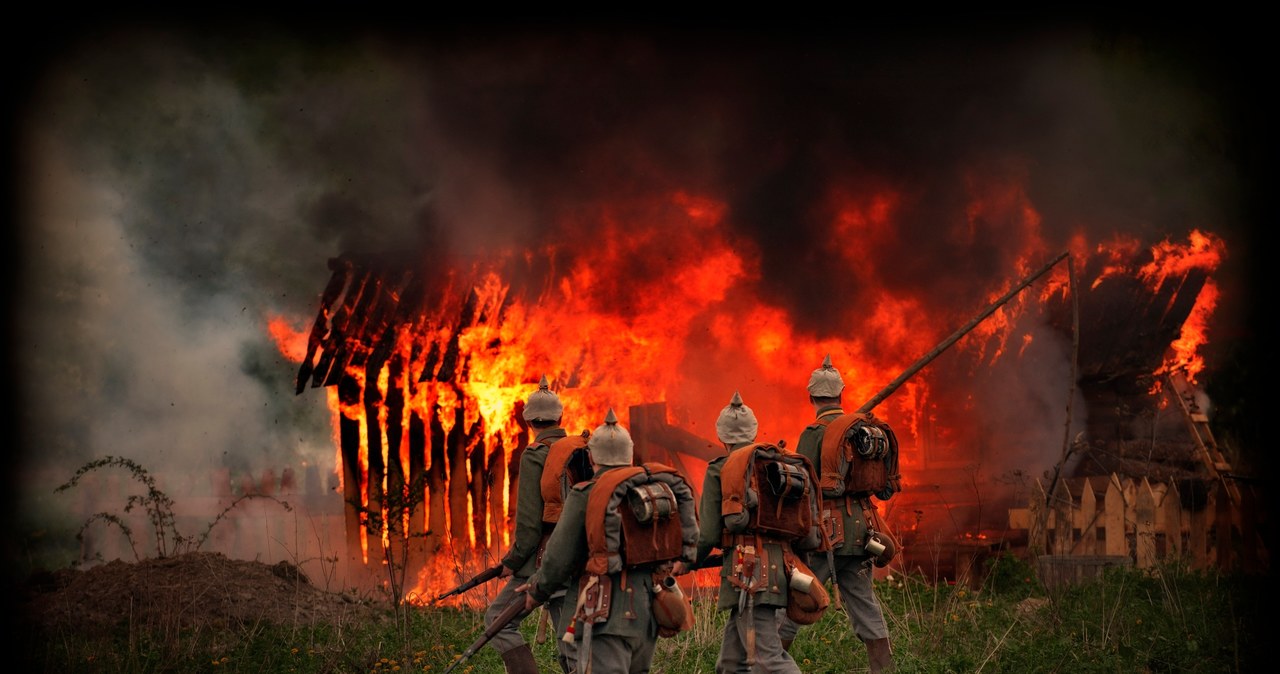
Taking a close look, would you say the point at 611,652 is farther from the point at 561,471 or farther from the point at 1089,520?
the point at 1089,520

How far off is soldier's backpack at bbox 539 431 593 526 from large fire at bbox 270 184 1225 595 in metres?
6.54

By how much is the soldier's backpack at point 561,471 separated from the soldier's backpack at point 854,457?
208cm

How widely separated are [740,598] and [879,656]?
1.89 m

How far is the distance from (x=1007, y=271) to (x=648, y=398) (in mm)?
5416

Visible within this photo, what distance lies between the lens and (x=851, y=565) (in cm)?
911

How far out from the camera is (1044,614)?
10.7 m

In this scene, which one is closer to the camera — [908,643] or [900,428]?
[908,643]

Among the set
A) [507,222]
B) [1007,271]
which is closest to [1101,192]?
[1007,271]

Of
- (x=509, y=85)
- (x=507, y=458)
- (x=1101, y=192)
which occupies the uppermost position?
(x=509, y=85)

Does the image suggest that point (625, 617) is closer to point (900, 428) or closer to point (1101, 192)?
point (900, 428)

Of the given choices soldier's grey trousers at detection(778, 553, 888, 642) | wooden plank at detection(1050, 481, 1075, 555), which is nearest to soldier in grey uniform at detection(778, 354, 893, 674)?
soldier's grey trousers at detection(778, 553, 888, 642)

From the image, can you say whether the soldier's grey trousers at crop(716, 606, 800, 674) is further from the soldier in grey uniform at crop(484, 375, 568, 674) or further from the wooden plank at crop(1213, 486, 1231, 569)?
the wooden plank at crop(1213, 486, 1231, 569)

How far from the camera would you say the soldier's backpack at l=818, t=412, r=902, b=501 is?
907 centimetres

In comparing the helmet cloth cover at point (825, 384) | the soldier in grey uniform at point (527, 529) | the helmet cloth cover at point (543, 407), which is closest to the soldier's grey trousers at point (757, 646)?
the soldier in grey uniform at point (527, 529)
